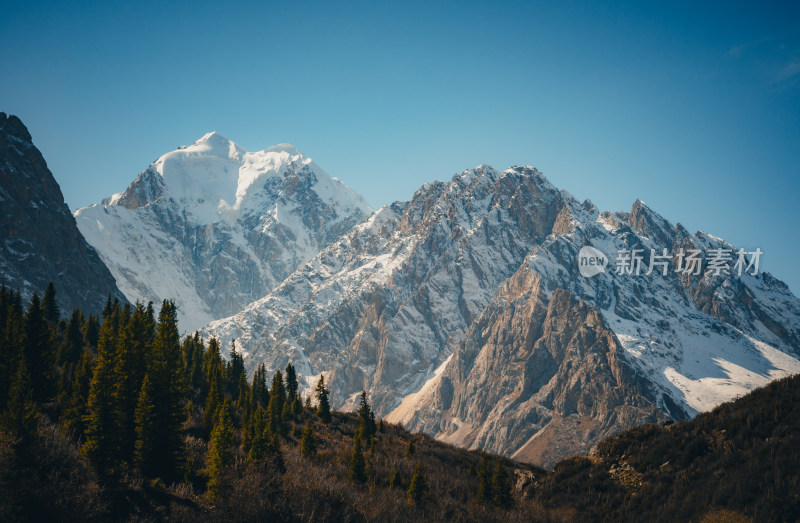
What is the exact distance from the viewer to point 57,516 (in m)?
20.4

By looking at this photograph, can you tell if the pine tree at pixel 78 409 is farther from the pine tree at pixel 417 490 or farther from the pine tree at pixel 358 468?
the pine tree at pixel 417 490

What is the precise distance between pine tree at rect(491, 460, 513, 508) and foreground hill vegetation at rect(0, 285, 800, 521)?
0.28 feet

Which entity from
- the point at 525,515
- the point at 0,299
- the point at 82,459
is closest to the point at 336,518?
the point at 525,515

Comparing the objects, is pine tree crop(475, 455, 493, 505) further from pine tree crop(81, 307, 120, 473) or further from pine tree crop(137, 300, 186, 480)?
pine tree crop(81, 307, 120, 473)

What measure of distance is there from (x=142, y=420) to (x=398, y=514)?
16743mm

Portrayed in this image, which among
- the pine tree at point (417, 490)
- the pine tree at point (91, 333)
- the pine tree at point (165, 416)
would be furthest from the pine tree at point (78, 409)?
the pine tree at point (91, 333)

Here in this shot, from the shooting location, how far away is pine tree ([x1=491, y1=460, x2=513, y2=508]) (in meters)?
34.9

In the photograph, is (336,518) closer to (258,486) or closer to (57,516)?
(258,486)

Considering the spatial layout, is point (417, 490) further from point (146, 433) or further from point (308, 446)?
point (146, 433)

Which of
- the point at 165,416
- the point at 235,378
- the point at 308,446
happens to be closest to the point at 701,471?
the point at 308,446

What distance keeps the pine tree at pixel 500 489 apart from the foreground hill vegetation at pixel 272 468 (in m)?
0.09

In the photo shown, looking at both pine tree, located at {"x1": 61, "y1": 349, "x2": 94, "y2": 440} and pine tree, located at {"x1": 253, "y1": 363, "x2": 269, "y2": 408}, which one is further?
pine tree, located at {"x1": 253, "y1": 363, "x2": 269, "y2": 408}

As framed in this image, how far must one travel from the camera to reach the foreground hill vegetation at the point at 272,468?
23.2 m

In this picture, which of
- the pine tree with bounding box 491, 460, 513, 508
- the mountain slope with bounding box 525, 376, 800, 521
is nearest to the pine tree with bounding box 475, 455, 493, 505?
the pine tree with bounding box 491, 460, 513, 508
